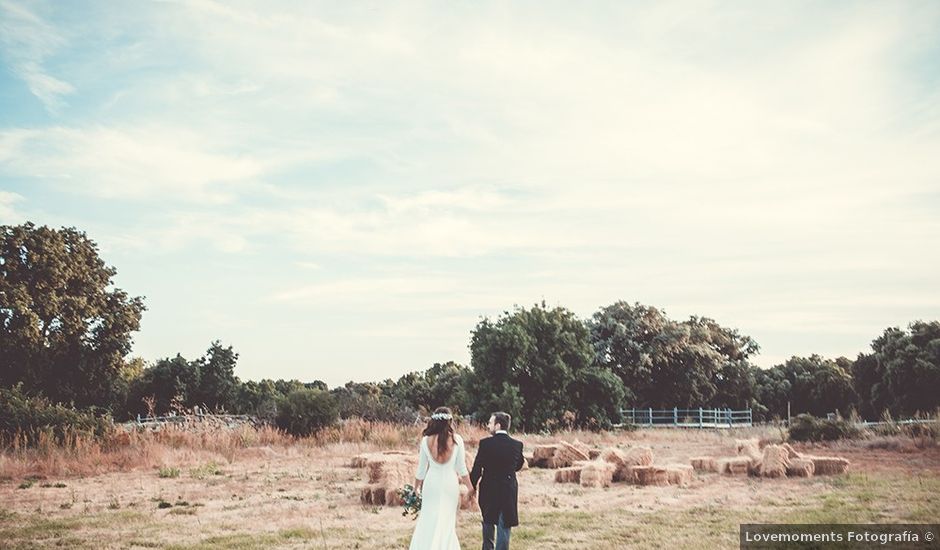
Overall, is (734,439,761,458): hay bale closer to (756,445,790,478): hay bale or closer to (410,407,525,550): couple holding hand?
(756,445,790,478): hay bale

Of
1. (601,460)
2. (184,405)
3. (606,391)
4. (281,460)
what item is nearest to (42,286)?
(184,405)

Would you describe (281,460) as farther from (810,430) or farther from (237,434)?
(810,430)

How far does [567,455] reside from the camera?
819 inches

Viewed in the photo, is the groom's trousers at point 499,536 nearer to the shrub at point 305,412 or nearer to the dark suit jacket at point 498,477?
the dark suit jacket at point 498,477

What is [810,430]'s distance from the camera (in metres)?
29.0

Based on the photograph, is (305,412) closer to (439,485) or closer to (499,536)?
(499,536)

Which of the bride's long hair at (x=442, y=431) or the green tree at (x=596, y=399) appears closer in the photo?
the bride's long hair at (x=442, y=431)

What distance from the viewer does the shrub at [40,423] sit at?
67.5ft

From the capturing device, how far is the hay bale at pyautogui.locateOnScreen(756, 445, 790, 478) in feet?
58.2

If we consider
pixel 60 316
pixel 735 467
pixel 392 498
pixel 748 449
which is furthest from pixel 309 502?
pixel 60 316

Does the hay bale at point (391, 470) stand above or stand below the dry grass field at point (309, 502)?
above

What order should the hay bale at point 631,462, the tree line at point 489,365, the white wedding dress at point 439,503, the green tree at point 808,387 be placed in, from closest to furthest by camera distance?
1. the white wedding dress at point 439,503
2. the hay bale at point 631,462
3. the tree line at point 489,365
4. the green tree at point 808,387

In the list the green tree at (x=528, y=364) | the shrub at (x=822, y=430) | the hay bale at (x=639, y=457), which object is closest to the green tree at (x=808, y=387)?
the green tree at (x=528, y=364)

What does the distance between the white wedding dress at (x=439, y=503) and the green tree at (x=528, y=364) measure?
92.8 feet
